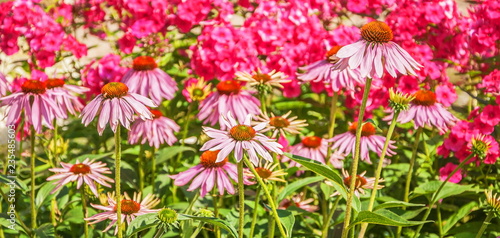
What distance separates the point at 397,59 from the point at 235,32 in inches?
52.3

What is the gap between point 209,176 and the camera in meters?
1.92

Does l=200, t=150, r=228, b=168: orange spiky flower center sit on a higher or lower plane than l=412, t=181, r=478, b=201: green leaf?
higher

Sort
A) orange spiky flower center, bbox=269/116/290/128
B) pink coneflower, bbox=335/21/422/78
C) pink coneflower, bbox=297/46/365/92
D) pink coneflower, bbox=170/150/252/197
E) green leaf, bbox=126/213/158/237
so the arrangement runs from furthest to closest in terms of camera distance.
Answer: pink coneflower, bbox=297/46/365/92
orange spiky flower center, bbox=269/116/290/128
pink coneflower, bbox=170/150/252/197
green leaf, bbox=126/213/158/237
pink coneflower, bbox=335/21/422/78

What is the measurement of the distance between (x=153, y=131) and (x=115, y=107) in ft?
2.84

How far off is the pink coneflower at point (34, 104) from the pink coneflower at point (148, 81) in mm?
374

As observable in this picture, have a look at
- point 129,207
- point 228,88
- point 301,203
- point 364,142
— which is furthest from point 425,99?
point 129,207

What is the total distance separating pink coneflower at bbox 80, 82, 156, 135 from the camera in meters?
1.50

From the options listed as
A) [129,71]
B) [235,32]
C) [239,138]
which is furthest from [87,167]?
[235,32]

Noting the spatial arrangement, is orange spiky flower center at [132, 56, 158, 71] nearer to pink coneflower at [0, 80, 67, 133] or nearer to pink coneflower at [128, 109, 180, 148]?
pink coneflower at [128, 109, 180, 148]

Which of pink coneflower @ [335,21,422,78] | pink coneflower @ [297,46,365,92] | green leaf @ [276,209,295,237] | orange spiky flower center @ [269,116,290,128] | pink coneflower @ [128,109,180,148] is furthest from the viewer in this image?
pink coneflower @ [128,109,180,148]

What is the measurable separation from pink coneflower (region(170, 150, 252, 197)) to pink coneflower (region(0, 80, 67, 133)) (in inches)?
18.2

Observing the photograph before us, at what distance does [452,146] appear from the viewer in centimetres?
235

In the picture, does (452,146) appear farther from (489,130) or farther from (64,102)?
(64,102)

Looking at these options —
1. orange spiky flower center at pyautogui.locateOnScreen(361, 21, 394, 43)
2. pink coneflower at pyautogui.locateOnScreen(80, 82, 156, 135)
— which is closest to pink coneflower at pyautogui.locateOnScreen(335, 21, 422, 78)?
orange spiky flower center at pyautogui.locateOnScreen(361, 21, 394, 43)
